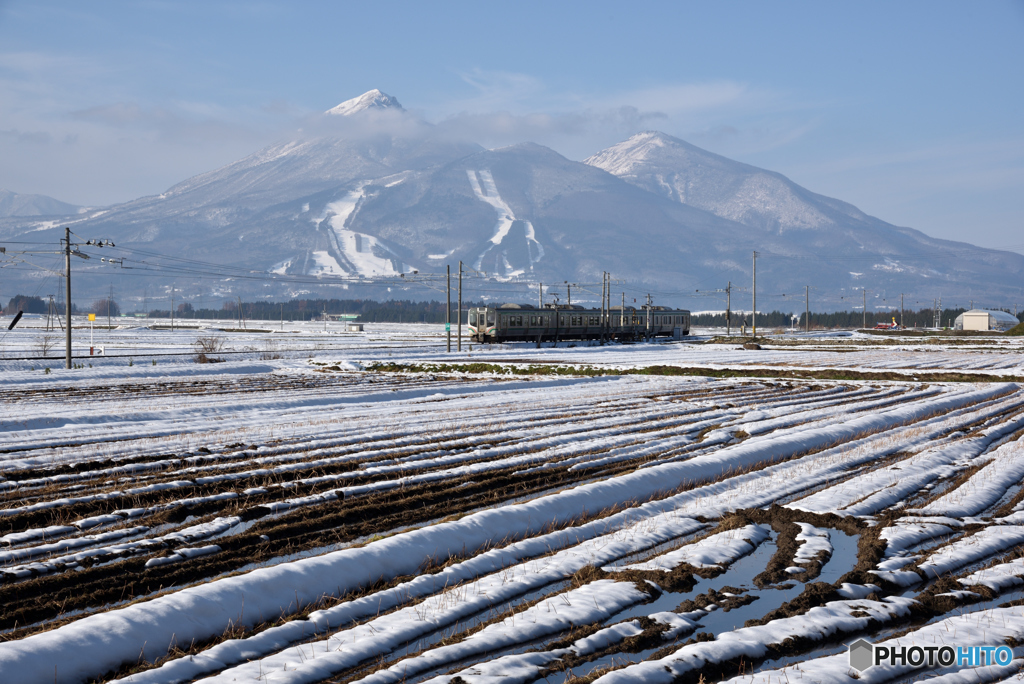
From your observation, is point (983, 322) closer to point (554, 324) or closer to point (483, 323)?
point (554, 324)

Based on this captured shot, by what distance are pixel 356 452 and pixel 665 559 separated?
854 centimetres

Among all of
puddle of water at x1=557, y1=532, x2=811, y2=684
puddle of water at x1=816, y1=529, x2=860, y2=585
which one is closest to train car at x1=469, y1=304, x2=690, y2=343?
puddle of water at x1=816, y1=529, x2=860, y2=585

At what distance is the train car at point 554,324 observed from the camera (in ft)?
260

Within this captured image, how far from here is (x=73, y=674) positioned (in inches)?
256

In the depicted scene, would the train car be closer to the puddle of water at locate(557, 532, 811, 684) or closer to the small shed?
the puddle of water at locate(557, 532, 811, 684)

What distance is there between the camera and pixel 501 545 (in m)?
10.2

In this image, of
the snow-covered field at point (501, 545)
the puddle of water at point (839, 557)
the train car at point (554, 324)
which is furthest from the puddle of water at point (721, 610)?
the train car at point (554, 324)

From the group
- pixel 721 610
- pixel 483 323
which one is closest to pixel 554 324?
pixel 483 323

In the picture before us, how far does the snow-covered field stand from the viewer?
6934 millimetres

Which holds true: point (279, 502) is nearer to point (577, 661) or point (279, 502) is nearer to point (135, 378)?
point (577, 661)

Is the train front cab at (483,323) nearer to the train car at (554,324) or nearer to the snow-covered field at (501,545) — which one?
the train car at (554,324)

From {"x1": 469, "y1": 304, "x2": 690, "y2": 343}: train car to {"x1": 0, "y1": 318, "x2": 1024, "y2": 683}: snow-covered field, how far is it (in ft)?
184

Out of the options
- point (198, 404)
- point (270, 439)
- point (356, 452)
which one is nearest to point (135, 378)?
point (198, 404)

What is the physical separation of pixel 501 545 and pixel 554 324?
238ft
